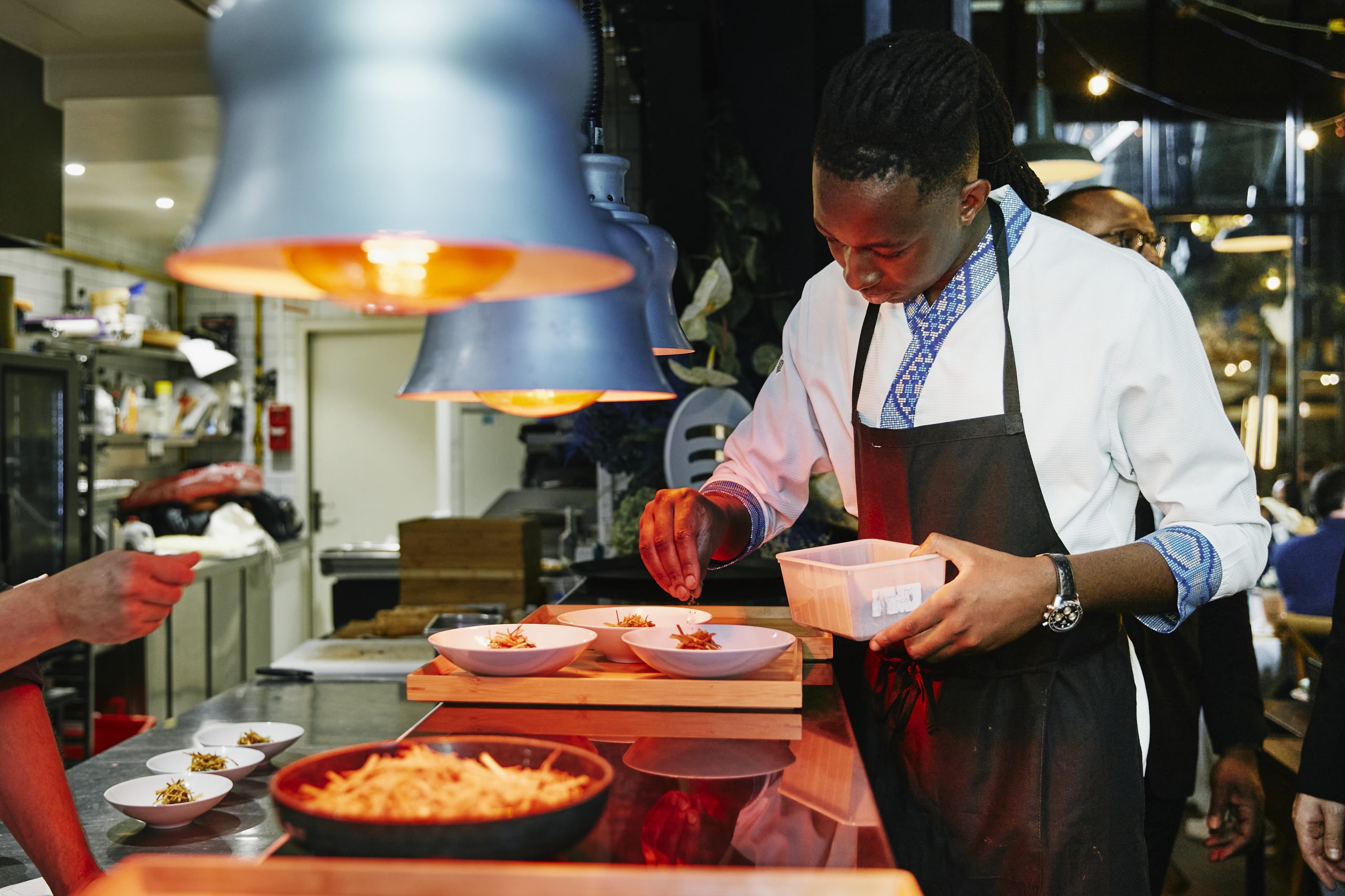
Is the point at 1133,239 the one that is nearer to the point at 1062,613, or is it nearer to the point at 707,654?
the point at 1062,613

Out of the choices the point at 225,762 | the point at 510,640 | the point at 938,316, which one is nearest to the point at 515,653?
the point at 510,640

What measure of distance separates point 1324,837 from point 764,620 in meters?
0.92

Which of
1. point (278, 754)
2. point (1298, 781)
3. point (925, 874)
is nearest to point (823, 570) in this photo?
point (925, 874)

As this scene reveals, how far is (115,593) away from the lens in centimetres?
164

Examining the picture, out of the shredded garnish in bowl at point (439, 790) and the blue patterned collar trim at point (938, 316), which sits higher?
the blue patterned collar trim at point (938, 316)

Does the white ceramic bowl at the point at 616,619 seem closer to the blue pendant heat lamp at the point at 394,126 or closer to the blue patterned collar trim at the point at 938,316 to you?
the blue patterned collar trim at the point at 938,316

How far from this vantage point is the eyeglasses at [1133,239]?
2.28m

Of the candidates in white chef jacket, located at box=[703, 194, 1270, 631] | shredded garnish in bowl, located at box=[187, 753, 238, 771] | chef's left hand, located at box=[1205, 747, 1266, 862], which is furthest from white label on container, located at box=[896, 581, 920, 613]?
shredded garnish in bowl, located at box=[187, 753, 238, 771]

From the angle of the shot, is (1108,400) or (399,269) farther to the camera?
(1108,400)

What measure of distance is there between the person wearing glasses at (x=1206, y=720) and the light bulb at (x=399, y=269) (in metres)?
1.30


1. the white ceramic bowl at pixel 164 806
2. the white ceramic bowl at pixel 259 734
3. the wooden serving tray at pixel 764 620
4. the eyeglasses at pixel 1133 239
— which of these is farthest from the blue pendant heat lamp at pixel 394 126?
the eyeglasses at pixel 1133 239

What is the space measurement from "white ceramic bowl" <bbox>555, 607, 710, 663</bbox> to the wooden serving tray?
43mm

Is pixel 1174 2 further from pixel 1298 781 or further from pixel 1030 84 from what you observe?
pixel 1298 781

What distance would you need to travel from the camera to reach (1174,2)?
19.0ft
